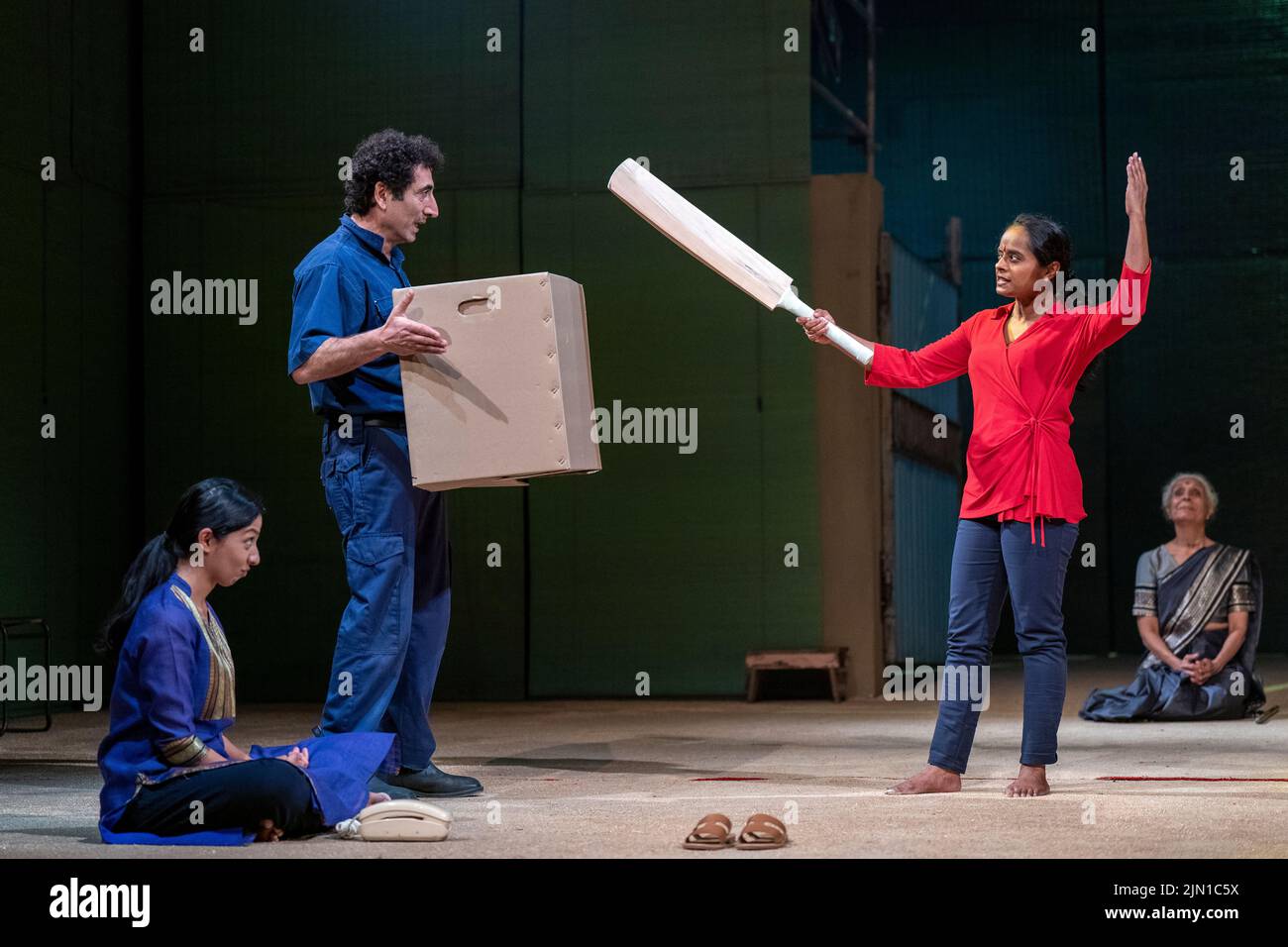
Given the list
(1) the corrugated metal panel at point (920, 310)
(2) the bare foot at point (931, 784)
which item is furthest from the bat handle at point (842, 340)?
(1) the corrugated metal panel at point (920, 310)

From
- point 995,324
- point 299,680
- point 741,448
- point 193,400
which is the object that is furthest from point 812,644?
point 995,324

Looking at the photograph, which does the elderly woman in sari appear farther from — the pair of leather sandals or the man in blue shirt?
the pair of leather sandals

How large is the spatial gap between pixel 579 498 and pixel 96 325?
302 centimetres

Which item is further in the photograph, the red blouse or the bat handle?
the bat handle

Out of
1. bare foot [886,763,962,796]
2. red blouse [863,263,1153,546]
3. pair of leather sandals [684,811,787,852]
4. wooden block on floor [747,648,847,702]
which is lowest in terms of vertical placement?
wooden block on floor [747,648,847,702]

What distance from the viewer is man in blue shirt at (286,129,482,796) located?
14.9 ft

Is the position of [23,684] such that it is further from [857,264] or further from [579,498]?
[857,264]

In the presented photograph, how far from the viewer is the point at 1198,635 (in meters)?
7.71

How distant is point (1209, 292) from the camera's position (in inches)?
541

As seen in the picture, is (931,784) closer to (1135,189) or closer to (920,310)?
(1135,189)

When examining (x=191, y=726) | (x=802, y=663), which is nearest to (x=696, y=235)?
(x=191, y=726)

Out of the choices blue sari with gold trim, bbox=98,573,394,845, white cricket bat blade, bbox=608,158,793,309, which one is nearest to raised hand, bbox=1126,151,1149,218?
white cricket bat blade, bbox=608,158,793,309

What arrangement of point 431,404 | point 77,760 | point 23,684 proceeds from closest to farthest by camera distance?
1. point 431,404
2. point 77,760
3. point 23,684
